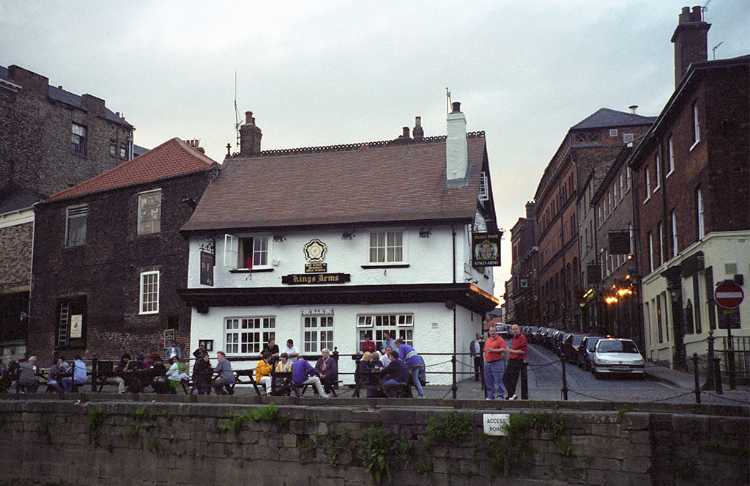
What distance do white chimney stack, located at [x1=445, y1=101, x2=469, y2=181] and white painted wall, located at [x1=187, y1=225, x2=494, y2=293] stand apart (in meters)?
2.25

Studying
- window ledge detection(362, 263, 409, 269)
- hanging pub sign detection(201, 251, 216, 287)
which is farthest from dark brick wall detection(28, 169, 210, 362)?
window ledge detection(362, 263, 409, 269)

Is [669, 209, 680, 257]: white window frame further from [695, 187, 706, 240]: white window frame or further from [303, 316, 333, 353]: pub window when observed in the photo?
[303, 316, 333, 353]: pub window

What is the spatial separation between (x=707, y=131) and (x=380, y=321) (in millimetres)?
11968

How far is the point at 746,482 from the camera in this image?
35.5 feet

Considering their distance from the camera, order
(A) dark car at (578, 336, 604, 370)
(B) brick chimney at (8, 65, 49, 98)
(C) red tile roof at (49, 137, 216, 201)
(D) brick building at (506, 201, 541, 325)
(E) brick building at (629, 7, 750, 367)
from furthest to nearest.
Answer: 1. (D) brick building at (506, 201, 541, 325)
2. (B) brick chimney at (8, 65, 49, 98)
3. (C) red tile roof at (49, 137, 216, 201)
4. (A) dark car at (578, 336, 604, 370)
5. (E) brick building at (629, 7, 750, 367)

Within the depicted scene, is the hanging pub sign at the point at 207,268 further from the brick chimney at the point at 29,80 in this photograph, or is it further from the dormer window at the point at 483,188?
the brick chimney at the point at 29,80

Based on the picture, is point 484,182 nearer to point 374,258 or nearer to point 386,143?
point 386,143

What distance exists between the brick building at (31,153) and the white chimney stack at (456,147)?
1931 cm

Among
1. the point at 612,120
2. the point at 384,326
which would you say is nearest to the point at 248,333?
the point at 384,326

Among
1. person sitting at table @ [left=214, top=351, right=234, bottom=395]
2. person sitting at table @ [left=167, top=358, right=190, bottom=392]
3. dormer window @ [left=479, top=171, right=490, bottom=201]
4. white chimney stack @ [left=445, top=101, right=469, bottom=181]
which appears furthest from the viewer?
dormer window @ [left=479, top=171, right=490, bottom=201]

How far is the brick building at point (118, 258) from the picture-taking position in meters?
31.2

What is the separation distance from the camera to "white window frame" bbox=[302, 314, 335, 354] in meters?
27.5

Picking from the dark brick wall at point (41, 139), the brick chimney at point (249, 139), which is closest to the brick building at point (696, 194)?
the brick chimney at point (249, 139)

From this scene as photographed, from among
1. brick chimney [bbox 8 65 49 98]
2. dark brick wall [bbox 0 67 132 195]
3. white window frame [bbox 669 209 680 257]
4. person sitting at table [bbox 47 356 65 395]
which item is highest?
brick chimney [bbox 8 65 49 98]
